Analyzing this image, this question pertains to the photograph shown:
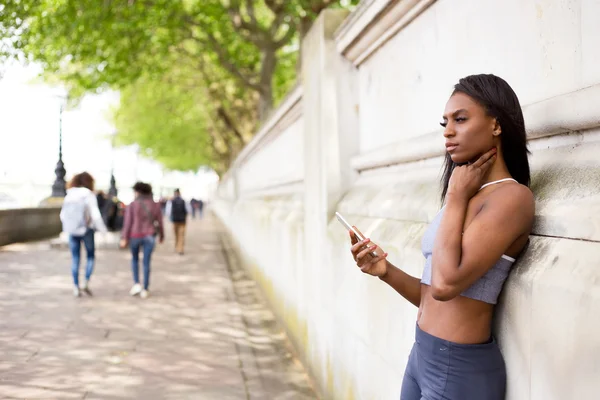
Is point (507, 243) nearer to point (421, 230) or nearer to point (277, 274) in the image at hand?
point (421, 230)

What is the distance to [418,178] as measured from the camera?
12.5 ft

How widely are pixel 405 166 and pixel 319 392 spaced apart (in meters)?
2.16

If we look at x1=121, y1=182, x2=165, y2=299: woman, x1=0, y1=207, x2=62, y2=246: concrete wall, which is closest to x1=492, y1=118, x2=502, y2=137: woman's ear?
x1=121, y1=182, x2=165, y2=299: woman

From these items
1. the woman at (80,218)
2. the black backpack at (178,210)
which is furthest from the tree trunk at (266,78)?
the woman at (80,218)

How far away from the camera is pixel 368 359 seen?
3967 millimetres

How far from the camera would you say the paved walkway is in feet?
17.6

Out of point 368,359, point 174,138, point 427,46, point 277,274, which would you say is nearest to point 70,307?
point 277,274

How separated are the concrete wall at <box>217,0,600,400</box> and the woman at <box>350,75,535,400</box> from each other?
0.11 meters

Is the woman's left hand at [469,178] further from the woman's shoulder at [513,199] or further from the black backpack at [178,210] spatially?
the black backpack at [178,210]

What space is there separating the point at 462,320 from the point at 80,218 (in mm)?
8472

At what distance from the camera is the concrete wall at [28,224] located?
57.3 feet

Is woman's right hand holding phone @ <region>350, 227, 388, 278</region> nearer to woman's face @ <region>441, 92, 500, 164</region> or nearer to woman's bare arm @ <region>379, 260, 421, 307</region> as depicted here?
woman's bare arm @ <region>379, 260, 421, 307</region>

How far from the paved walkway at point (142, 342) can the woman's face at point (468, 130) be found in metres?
3.52

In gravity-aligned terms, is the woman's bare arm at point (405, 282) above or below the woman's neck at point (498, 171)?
below
